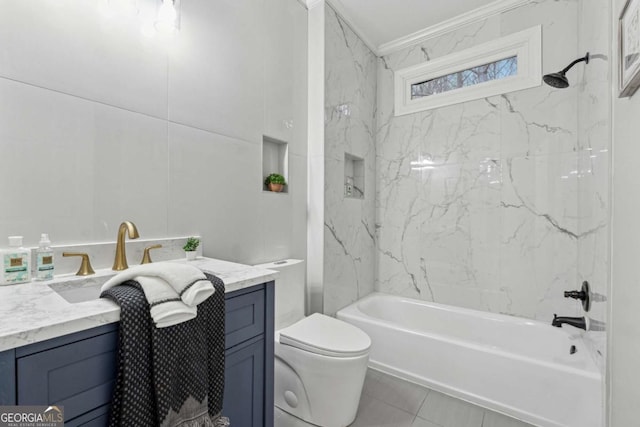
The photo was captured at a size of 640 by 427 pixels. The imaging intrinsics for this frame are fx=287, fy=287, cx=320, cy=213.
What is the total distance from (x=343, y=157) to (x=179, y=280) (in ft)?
6.22

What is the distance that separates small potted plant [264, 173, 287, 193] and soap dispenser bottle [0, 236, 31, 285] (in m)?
1.26

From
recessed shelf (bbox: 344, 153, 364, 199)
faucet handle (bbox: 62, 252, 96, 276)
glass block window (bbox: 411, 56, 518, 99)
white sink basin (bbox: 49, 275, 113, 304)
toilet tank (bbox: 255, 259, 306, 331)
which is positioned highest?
glass block window (bbox: 411, 56, 518, 99)

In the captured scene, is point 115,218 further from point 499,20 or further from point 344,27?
point 499,20

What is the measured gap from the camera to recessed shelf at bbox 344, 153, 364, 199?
271 cm

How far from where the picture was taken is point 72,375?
0.67 metres

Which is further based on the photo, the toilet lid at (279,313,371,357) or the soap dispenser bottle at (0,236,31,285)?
the toilet lid at (279,313,371,357)

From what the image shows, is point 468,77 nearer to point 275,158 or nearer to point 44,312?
point 275,158

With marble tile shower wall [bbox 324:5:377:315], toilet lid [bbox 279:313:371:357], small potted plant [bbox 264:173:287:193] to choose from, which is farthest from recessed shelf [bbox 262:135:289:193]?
toilet lid [bbox 279:313:371:357]

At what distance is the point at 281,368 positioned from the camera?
170 cm

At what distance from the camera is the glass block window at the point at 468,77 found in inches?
91.4

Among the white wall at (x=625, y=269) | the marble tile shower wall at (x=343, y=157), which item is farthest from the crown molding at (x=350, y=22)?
the white wall at (x=625, y=269)

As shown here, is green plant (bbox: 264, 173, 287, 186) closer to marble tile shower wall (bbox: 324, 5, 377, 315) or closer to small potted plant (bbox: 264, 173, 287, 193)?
small potted plant (bbox: 264, 173, 287, 193)

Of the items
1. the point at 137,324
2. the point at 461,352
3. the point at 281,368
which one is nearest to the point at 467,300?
the point at 461,352

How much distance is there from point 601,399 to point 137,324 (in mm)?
2074
